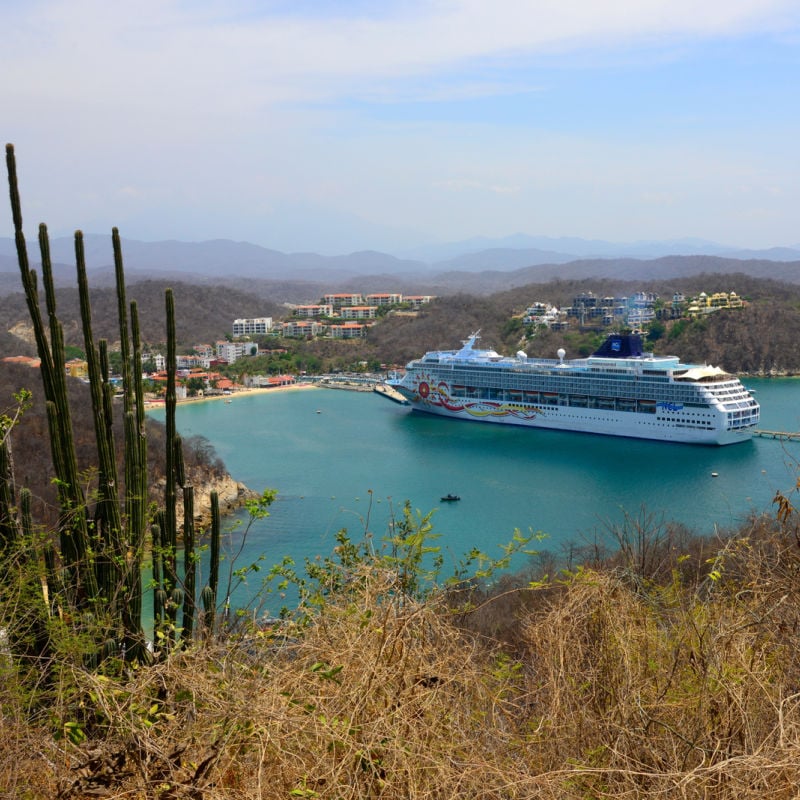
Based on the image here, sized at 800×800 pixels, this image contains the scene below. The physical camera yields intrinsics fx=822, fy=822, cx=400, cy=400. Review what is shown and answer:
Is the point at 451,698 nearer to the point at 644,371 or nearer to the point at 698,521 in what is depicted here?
the point at 698,521

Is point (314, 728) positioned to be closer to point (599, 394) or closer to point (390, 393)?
point (599, 394)

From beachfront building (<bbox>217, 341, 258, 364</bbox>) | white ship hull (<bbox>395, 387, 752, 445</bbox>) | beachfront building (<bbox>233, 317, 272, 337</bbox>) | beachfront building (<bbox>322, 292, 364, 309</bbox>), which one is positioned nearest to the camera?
white ship hull (<bbox>395, 387, 752, 445</bbox>)

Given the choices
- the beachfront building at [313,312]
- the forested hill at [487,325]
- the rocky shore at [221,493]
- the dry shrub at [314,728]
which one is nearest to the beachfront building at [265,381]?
the forested hill at [487,325]

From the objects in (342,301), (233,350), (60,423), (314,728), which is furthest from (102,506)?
(342,301)

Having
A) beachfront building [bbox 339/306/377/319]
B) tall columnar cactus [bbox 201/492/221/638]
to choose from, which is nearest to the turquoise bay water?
tall columnar cactus [bbox 201/492/221/638]

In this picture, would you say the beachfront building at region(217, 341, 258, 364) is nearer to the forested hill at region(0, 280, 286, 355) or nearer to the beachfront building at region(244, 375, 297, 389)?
the forested hill at region(0, 280, 286, 355)

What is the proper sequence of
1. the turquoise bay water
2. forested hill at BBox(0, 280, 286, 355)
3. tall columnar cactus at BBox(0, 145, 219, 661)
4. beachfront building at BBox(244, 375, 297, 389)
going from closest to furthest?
tall columnar cactus at BBox(0, 145, 219, 661)
the turquoise bay water
beachfront building at BBox(244, 375, 297, 389)
forested hill at BBox(0, 280, 286, 355)
